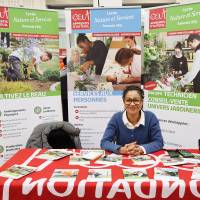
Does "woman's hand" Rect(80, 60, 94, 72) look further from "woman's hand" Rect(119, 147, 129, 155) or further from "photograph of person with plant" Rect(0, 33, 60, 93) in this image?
"woman's hand" Rect(119, 147, 129, 155)

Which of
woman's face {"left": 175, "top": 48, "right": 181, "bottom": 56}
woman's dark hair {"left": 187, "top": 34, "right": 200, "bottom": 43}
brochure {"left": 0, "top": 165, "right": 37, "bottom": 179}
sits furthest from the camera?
woman's face {"left": 175, "top": 48, "right": 181, "bottom": 56}

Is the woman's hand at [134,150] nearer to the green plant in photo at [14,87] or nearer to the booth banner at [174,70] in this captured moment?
the booth banner at [174,70]

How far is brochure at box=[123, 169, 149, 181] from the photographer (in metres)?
1.64

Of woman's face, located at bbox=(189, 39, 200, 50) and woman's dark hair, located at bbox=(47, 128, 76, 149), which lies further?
woman's face, located at bbox=(189, 39, 200, 50)

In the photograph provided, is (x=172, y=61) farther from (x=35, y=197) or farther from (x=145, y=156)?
(x=35, y=197)

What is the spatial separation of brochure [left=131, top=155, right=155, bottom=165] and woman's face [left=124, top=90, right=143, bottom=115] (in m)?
0.43

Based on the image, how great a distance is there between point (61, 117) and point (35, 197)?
6.85 feet

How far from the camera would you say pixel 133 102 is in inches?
92.1

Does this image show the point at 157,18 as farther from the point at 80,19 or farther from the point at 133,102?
the point at 133,102

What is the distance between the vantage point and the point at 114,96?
11.8 ft

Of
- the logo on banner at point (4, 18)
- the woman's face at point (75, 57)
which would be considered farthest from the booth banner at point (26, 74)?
the woman's face at point (75, 57)

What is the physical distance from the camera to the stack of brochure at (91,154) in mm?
2002

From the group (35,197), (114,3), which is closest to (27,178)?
(35,197)

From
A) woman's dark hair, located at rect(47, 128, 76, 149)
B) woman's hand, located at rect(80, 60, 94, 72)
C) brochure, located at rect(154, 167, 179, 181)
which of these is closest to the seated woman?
woman's dark hair, located at rect(47, 128, 76, 149)
